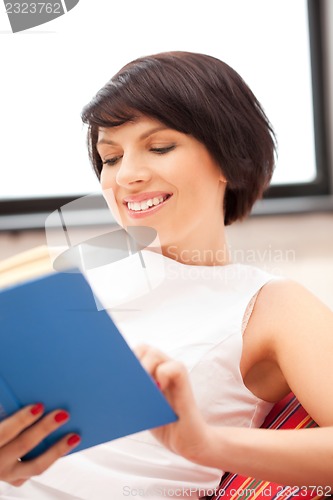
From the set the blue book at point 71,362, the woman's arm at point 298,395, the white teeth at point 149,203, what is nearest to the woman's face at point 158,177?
the white teeth at point 149,203

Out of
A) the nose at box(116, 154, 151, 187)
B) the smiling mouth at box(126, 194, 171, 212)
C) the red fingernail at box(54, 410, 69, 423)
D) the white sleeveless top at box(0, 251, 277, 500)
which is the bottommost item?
the white sleeveless top at box(0, 251, 277, 500)

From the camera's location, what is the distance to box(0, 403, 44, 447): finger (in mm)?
747

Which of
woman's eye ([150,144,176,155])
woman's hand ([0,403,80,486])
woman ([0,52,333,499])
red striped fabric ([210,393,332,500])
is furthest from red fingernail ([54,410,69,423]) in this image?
woman's eye ([150,144,176,155])

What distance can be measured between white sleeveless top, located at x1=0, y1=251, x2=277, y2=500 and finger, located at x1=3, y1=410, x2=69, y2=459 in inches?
11.6

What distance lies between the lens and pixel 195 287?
123 centimetres

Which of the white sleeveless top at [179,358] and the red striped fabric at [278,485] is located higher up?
the white sleeveless top at [179,358]

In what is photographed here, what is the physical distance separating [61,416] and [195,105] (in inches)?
25.0

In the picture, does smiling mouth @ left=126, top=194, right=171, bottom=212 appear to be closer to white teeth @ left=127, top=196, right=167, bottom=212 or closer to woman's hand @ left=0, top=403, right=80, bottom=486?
white teeth @ left=127, top=196, right=167, bottom=212

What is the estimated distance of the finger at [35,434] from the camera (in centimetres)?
75

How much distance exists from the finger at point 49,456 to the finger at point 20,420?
59 millimetres

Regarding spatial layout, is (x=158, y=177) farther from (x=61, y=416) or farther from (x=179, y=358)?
(x=61, y=416)

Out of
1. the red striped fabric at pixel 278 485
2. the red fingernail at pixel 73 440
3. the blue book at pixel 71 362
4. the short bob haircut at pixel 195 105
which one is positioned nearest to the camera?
the blue book at pixel 71 362

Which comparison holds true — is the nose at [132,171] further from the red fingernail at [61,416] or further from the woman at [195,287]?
the red fingernail at [61,416]

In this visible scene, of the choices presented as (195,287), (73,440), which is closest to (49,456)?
(73,440)
